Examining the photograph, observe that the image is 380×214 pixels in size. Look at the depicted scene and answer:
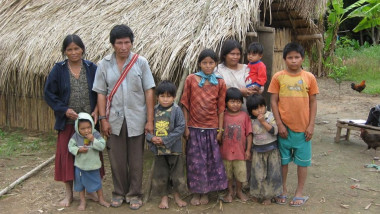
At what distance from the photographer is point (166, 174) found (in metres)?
3.65

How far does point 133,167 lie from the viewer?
362cm

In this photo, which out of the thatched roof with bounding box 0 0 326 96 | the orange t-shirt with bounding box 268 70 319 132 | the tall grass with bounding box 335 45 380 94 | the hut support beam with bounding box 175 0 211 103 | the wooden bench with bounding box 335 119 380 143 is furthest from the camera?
the tall grass with bounding box 335 45 380 94

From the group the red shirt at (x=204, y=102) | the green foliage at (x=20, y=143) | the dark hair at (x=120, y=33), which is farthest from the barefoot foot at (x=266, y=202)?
the green foliage at (x=20, y=143)

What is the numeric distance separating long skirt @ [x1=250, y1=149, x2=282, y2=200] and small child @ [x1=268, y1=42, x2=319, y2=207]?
11 cm

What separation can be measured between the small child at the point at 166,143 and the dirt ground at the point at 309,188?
246mm

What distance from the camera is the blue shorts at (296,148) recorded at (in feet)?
11.8

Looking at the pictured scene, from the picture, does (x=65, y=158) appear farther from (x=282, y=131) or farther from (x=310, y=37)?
(x=310, y=37)

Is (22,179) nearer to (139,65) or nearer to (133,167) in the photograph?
(133,167)

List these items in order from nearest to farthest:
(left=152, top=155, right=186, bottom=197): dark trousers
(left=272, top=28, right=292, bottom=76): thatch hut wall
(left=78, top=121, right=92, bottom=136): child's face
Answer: (left=78, top=121, right=92, bottom=136): child's face → (left=152, top=155, right=186, bottom=197): dark trousers → (left=272, top=28, right=292, bottom=76): thatch hut wall

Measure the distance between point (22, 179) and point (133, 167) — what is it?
1622 millimetres

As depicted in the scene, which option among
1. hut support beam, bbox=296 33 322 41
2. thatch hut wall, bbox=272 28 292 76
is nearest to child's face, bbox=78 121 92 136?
thatch hut wall, bbox=272 28 292 76

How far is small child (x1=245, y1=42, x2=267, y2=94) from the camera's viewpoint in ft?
12.4

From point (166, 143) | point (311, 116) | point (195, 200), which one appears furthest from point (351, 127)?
point (166, 143)

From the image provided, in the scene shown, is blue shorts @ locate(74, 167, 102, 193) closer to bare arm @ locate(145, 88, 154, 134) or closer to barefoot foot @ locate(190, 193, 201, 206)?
bare arm @ locate(145, 88, 154, 134)
